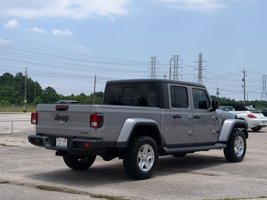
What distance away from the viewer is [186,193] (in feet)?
28.2

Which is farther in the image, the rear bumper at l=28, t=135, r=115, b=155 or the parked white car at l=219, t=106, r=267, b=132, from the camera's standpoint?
the parked white car at l=219, t=106, r=267, b=132

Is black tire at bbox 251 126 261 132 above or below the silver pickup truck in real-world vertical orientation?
below

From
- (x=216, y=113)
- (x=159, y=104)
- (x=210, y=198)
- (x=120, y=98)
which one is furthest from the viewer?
(x=216, y=113)

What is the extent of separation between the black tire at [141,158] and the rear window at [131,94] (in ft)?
3.53

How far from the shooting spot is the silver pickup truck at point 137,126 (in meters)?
9.58


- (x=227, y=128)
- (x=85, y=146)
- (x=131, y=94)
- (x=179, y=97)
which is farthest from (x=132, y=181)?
(x=227, y=128)

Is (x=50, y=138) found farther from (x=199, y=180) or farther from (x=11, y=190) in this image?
(x=199, y=180)

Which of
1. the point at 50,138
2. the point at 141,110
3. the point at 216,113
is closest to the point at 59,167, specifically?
the point at 50,138

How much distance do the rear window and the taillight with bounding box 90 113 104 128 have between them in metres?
1.89

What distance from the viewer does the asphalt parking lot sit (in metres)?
8.48

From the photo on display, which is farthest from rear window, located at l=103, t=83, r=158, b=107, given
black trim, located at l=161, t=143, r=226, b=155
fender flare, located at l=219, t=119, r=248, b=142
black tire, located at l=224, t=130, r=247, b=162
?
black tire, located at l=224, t=130, r=247, b=162

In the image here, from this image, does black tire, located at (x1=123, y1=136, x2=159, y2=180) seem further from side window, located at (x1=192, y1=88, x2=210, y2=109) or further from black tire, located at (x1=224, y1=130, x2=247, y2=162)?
black tire, located at (x1=224, y1=130, x2=247, y2=162)

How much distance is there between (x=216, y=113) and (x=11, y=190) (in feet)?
19.7

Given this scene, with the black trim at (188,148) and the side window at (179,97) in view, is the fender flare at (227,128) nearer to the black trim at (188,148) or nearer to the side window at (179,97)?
the black trim at (188,148)
